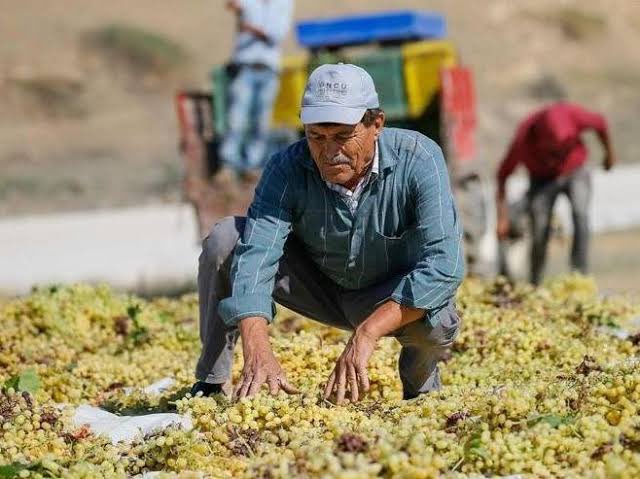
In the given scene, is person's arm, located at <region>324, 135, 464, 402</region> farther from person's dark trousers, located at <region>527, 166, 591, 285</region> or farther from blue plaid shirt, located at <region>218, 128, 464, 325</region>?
person's dark trousers, located at <region>527, 166, 591, 285</region>

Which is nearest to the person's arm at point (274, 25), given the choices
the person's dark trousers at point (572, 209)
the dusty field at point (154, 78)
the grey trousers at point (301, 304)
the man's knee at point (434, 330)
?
the person's dark trousers at point (572, 209)

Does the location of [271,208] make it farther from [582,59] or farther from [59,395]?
[582,59]

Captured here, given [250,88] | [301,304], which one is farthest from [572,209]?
[301,304]

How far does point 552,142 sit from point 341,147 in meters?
6.31

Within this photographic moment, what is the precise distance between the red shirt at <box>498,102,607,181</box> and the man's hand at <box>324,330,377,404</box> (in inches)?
254

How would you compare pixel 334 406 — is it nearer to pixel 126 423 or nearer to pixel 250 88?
pixel 126 423

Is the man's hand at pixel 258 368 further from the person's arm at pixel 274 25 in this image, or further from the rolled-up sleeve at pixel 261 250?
the person's arm at pixel 274 25

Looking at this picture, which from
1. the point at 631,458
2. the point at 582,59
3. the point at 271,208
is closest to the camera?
the point at 631,458

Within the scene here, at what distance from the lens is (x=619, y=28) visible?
155 feet

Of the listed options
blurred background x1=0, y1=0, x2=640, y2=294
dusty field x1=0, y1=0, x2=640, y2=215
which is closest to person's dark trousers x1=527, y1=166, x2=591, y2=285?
blurred background x1=0, y1=0, x2=640, y2=294

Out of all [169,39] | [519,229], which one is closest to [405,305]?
[519,229]

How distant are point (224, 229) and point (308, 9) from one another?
3972 cm

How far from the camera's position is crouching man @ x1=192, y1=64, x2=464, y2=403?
191 inches

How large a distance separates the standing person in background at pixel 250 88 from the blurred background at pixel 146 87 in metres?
5.01
